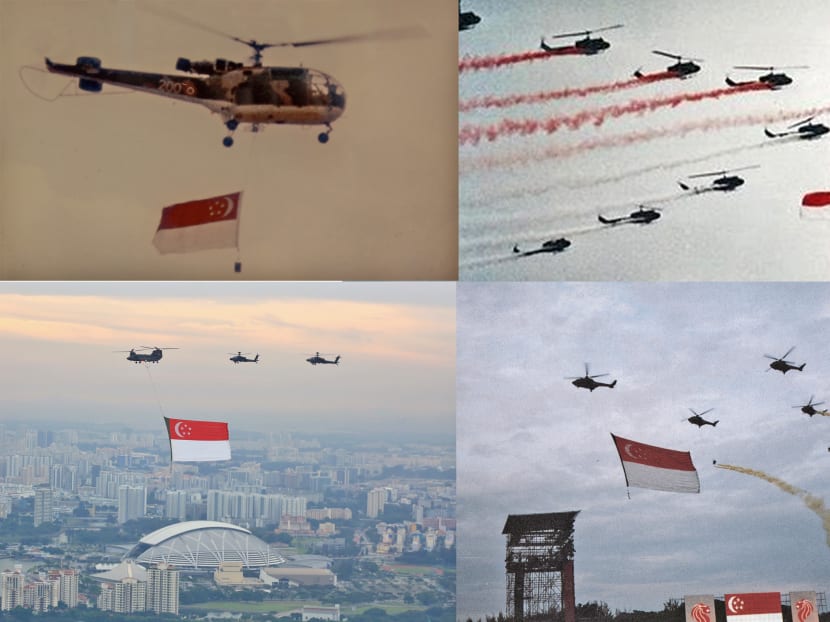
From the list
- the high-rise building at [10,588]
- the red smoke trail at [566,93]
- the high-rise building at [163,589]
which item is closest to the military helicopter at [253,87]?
the red smoke trail at [566,93]

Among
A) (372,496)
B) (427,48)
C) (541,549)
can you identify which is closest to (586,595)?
(541,549)

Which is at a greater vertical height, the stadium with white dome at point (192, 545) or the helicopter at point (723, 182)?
the helicopter at point (723, 182)

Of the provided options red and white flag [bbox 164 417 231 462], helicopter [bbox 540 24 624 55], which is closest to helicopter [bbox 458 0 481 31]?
helicopter [bbox 540 24 624 55]

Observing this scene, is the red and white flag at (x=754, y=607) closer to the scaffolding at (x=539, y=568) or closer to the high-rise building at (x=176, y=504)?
the scaffolding at (x=539, y=568)

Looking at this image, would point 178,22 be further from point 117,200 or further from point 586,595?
point 586,595

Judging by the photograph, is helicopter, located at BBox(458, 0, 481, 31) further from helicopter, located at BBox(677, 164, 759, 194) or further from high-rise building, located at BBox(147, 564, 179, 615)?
high-rise building, located at BBox(147, 564, 179, 615)

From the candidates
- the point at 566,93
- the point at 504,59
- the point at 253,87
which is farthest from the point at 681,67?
the point at 253,87

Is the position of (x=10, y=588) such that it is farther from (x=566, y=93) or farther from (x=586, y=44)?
(x=586, y=44)
